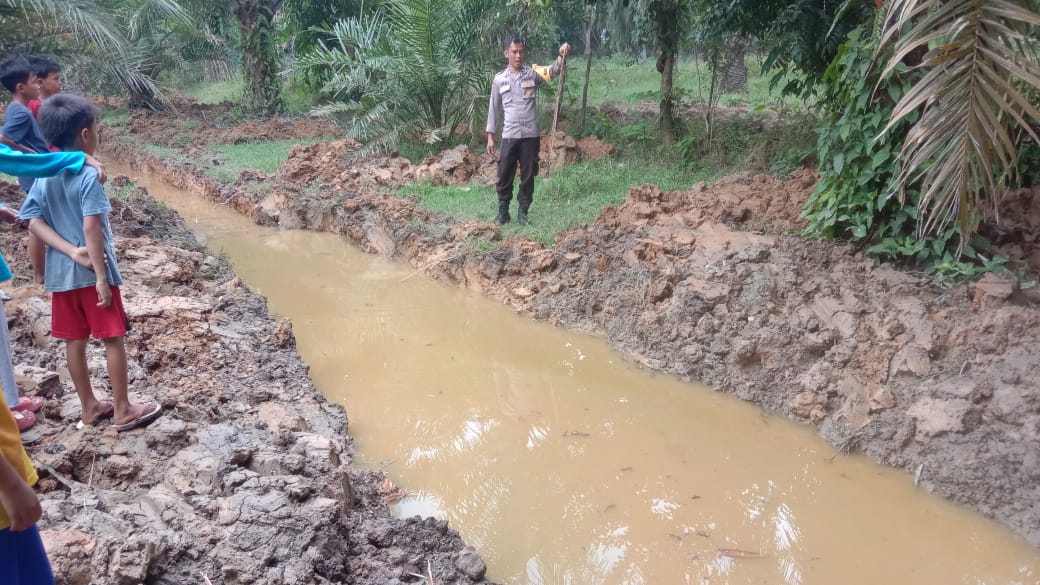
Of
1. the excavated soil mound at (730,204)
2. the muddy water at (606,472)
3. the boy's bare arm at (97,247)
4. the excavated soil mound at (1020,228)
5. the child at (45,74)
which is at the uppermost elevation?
the child at (45,74)

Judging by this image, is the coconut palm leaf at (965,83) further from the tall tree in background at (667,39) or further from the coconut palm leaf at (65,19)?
the coconut palm leaf at (65,19)

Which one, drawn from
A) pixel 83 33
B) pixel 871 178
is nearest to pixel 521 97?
pixel 871 178

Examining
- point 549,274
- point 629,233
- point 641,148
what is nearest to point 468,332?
point 549,274

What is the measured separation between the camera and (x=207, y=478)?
3.03 metres

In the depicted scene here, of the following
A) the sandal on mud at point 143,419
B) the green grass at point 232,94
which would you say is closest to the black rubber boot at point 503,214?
the sandal on mud at point 143,419

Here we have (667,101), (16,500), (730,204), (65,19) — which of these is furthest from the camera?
(667,101)

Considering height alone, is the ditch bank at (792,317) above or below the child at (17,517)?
below

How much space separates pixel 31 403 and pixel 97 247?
94cm

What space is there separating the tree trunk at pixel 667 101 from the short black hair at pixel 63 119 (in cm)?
761

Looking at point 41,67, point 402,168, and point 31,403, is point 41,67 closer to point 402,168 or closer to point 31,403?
point 31,403

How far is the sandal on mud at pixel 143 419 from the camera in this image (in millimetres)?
3145

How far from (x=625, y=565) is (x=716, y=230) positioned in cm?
327

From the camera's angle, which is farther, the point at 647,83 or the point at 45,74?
the point at 647,83

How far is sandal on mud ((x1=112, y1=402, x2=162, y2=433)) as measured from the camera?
10.3 ft
